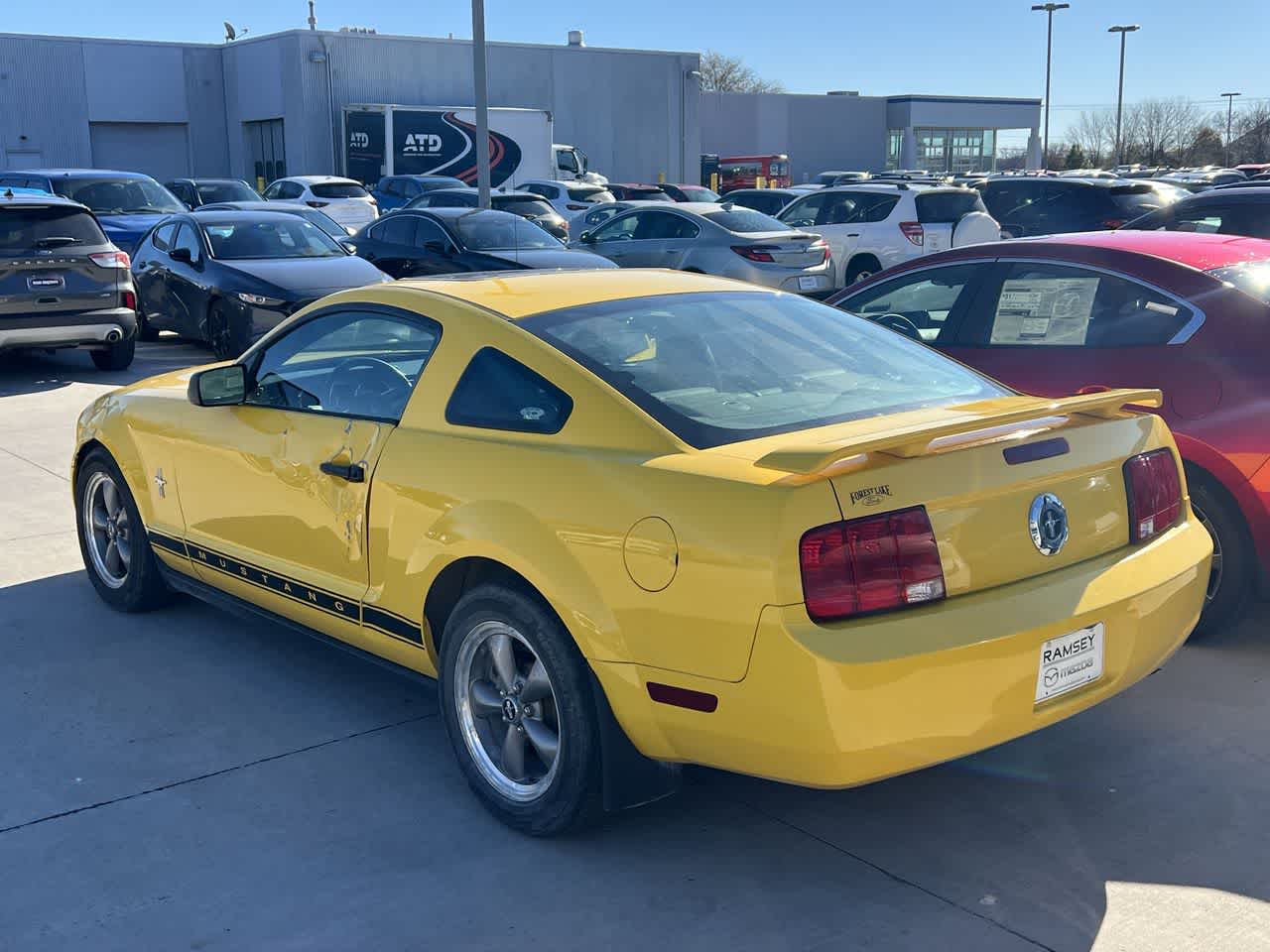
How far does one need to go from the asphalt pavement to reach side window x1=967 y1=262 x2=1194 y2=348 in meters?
1.30

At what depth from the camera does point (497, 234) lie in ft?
51.2

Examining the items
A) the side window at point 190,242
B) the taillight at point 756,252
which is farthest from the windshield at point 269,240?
the taillight at point 756,252

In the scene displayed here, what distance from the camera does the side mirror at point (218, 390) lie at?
482cm

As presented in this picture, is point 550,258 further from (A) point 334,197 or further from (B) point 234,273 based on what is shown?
(A) point 334,197

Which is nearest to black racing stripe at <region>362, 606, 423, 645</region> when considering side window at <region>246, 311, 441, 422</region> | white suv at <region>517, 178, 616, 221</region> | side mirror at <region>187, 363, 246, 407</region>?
side window at <region>246, 311, 441, 422</region>

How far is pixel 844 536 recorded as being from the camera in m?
3.09

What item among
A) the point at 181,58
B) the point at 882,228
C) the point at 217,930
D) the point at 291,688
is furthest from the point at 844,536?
the point at 181,58

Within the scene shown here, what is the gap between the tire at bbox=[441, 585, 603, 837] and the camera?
3.48m

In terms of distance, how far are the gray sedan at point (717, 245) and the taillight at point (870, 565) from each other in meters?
12.8

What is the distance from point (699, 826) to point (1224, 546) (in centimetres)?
245

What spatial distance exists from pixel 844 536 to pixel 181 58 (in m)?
46.2

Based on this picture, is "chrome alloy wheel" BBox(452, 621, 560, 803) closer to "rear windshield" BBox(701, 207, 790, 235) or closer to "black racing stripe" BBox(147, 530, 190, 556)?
"black racing stripe" BBox(147, 530, 190, 556)

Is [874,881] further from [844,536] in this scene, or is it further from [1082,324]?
[1082,324]

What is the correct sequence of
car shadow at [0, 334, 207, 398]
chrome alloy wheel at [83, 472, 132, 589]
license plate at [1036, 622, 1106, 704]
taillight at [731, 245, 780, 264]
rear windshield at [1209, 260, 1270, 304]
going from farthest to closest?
1. taillight at [731, 245, 780, 264]
2. car shadow at [0, 334, 207, 398]
3. chrome alloy wheel at [83, 472, 132, 589]
4. rear windshield at [1209, 260, 1270, 304]
5. license plate at [1036, 622, 1106, 704]
